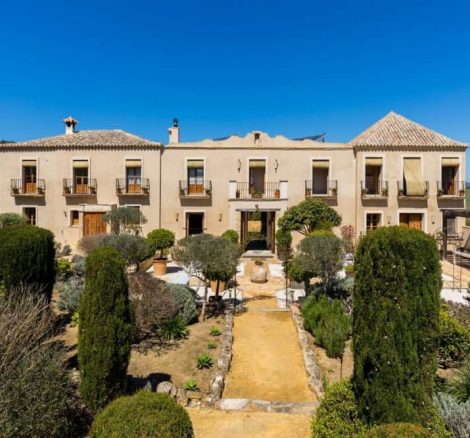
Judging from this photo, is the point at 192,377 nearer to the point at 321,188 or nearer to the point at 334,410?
the point at 334,410

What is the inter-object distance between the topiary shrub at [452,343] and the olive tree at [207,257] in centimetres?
599

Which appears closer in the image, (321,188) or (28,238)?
(28,238)

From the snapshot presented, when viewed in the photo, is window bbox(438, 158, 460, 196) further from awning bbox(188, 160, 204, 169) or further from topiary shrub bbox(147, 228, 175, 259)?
topiary shrub bbox(147, 228, 175, 259)

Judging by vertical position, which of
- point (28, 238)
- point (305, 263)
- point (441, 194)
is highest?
point (441, 194)

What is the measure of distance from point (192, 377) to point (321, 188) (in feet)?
60.2

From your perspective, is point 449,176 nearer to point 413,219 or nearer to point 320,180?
point 413,219

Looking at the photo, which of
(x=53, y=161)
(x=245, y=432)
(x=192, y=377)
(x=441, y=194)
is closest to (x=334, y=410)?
(x=245, y=432)

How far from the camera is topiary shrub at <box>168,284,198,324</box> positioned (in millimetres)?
9781

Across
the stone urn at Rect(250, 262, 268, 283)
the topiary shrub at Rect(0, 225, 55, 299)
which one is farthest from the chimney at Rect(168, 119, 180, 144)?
the topiary shrub at Rect(0, 225, 55, 299)

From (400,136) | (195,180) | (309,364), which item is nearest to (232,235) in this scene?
(195,180)

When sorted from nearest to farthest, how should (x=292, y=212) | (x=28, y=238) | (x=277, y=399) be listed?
(x=277, y=399) < (x=28, y=238) < (x=292, y=212)

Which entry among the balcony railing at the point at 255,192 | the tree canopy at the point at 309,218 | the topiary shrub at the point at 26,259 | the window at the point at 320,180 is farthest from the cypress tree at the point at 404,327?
the window at the point at 320,180

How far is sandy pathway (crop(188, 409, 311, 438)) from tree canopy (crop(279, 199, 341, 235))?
13.1 m

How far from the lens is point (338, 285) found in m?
11.9
